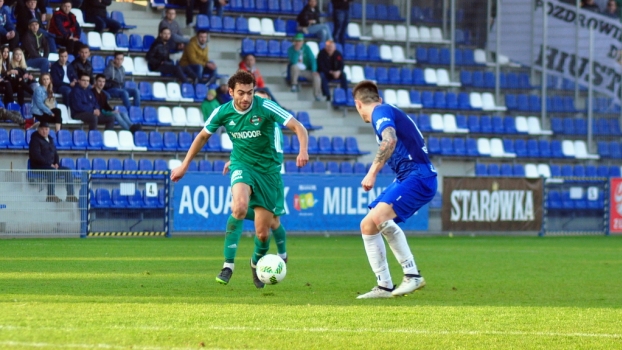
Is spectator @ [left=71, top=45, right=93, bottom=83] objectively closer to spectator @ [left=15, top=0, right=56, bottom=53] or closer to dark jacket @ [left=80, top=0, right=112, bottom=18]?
spectator @ [left=15, top=0, right=56, bottom=53]

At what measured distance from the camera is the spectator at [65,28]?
966 inches

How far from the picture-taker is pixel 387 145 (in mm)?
9828

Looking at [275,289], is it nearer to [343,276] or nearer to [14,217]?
[343,276]

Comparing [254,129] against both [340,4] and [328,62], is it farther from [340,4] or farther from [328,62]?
[340,4]

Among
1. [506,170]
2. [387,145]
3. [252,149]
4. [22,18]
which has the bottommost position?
[506,170]

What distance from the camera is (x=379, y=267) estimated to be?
34.0 ft

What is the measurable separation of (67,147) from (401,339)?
56.6 feet

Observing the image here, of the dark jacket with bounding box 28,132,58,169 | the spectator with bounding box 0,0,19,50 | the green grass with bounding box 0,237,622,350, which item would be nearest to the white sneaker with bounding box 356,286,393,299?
the green grass with bounding box 0,237,622,350

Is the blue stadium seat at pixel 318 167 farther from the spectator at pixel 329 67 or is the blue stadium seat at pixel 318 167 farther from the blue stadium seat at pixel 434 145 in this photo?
the blue stadium seat at pixel 434 145

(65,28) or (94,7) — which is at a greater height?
(94,7)

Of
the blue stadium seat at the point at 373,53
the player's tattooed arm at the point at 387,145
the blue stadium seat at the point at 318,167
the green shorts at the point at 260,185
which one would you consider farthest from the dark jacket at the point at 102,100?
the player's tattooed arm at the point at 387,145

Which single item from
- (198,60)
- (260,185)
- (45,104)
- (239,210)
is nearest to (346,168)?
(198,60)

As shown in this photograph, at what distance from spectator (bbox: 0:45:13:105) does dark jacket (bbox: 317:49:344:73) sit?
354 inches

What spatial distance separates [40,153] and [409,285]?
1260 cm
